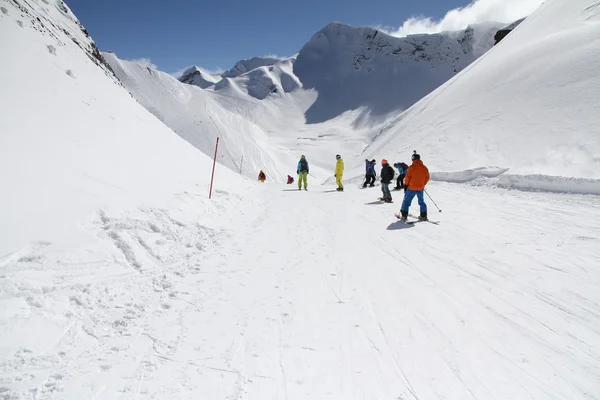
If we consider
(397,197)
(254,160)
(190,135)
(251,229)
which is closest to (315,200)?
(397,197)

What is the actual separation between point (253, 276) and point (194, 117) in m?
61.2

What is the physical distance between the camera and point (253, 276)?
522cm

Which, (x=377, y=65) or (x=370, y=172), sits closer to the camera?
(x=370, y=172)

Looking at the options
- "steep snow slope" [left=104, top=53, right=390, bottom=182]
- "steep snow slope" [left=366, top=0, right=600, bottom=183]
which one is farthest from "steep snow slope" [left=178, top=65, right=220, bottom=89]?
"steep snow slope" [left=366, top=0, right=600, bottom=183]

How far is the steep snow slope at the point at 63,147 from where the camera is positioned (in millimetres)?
4891

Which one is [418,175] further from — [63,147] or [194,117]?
[194,117]

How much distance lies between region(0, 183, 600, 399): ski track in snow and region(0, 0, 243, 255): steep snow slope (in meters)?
0.48

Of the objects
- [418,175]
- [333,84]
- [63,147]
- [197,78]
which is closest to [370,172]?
[418,175]

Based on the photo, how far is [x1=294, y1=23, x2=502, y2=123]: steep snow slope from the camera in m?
126

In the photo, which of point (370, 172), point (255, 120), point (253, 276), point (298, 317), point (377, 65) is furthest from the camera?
point (377, 65)

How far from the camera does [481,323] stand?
388 centimetres

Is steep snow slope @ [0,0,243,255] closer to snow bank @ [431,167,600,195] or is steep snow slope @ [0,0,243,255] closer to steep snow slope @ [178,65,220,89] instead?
snow bank @ [431,167,600,195]

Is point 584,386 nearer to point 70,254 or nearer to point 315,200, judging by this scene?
point 70,254

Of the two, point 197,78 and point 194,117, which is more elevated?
point 197,78
